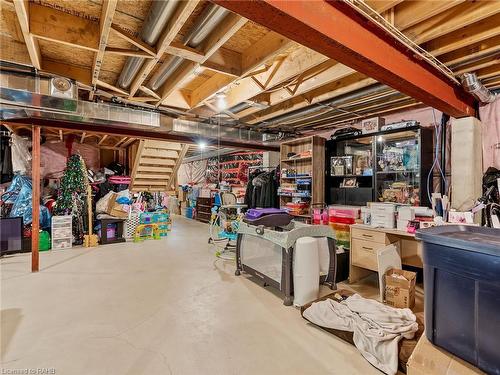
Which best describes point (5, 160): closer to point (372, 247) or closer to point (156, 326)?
point (156, 326)

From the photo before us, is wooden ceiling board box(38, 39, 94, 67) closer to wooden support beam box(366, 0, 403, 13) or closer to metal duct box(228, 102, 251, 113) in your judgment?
metal duct box(228, 102, 251, 113)

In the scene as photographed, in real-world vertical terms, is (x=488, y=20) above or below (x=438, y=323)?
above

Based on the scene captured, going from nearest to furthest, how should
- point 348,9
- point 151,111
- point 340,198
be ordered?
point 348,9 → point 151,111 → point 340,198

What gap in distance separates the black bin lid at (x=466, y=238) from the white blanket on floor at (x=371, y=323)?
92cm

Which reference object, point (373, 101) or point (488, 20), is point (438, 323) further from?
point (373, 101)

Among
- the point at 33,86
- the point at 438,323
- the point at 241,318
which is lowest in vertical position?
the point at 241,318

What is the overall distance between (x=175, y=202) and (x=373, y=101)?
9.07m

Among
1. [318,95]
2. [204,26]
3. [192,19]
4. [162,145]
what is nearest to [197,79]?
[192,19]

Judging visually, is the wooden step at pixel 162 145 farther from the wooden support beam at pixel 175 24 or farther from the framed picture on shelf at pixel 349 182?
the framed picture on shelf at pixel 349 182

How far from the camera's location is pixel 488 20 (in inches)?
83.7

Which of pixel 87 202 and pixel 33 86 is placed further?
pixel 87 202

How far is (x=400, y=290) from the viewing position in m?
2.58

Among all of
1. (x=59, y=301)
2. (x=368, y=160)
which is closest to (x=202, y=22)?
(x=59, y=301)

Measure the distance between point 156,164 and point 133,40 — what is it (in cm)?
540
